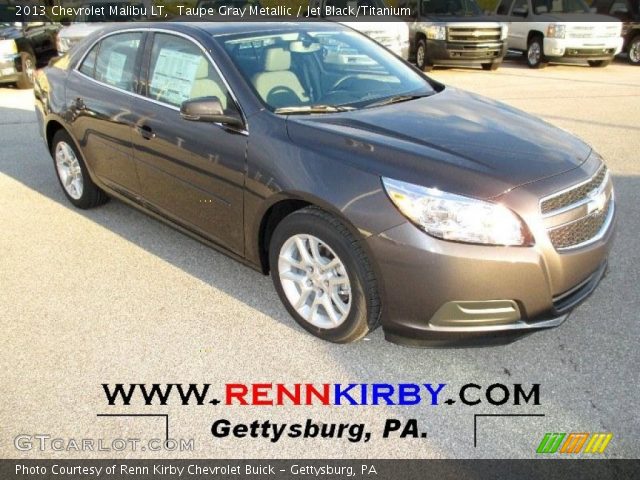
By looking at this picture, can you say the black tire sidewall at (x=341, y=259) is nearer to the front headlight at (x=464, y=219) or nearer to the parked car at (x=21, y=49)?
the front headlight at (x=464, y=219)

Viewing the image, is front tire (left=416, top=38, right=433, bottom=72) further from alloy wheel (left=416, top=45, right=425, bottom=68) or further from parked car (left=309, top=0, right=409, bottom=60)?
parked car (left=309, top=0, right=409, bottom=60)

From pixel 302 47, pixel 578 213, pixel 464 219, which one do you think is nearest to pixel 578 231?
pixel 578 213

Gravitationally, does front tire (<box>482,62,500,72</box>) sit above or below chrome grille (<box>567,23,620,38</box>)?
below

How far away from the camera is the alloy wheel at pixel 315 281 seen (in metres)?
3.15

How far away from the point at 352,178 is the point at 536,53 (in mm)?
13585

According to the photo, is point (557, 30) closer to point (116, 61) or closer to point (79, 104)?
point (116, 61)

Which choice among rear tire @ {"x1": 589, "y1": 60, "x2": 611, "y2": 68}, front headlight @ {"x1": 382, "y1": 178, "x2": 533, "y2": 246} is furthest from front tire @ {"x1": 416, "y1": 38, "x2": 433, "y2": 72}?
front headlight @ {"x1": 382, "y1": 178, "x2": 533, "y2": 246}

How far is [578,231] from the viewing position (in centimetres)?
295

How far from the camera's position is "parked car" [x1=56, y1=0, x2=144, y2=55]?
12.3 m

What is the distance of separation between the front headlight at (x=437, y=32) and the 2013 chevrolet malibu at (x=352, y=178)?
395 inches

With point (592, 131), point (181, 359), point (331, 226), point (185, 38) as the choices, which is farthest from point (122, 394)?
point (592, 131)

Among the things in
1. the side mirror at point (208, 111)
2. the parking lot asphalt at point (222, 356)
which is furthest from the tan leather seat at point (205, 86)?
the parking lot asphalt at point (222, 356)

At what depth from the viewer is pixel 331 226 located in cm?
301
